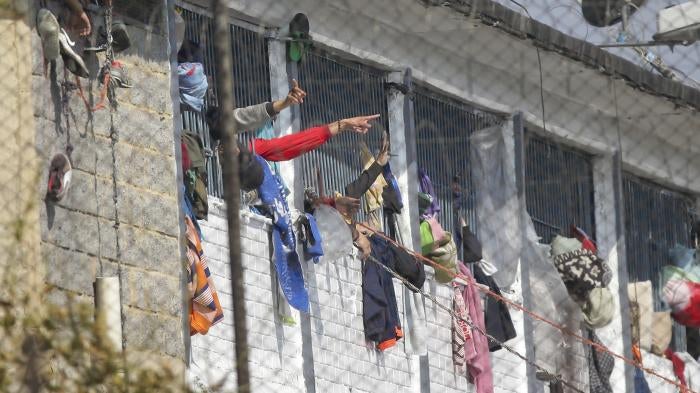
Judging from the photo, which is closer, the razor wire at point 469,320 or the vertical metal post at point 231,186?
the vertical metal post at point 231,186

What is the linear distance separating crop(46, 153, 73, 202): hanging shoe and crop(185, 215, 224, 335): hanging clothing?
0.85 meters

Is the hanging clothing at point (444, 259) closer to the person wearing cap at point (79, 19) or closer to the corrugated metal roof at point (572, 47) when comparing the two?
the corrugated metal roof at point (572, 47)

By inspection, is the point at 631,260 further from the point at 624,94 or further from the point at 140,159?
the point at 140,159

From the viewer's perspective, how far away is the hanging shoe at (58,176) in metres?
8.10

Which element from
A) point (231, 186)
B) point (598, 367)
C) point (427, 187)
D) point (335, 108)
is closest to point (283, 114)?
point (335, 108)

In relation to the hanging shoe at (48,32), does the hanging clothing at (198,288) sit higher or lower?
lower

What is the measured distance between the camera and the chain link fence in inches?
319

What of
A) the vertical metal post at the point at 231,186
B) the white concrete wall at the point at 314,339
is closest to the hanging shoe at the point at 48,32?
the white concrete wall at the point at 314,339

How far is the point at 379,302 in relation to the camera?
35.0 ft

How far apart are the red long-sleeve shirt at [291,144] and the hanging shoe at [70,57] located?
4.73 ft

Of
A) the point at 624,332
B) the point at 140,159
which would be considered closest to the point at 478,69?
the point at 624,332

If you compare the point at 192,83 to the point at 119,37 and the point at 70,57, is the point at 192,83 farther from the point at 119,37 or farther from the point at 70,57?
the point at 70,57

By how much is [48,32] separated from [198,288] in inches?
52.7

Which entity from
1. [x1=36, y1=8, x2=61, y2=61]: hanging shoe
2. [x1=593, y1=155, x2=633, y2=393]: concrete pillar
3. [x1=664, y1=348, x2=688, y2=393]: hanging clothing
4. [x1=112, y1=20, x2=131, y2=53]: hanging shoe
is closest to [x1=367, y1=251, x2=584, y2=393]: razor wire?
[x1=593, y1=155, x2=633, y2=393]: concrete pillar
